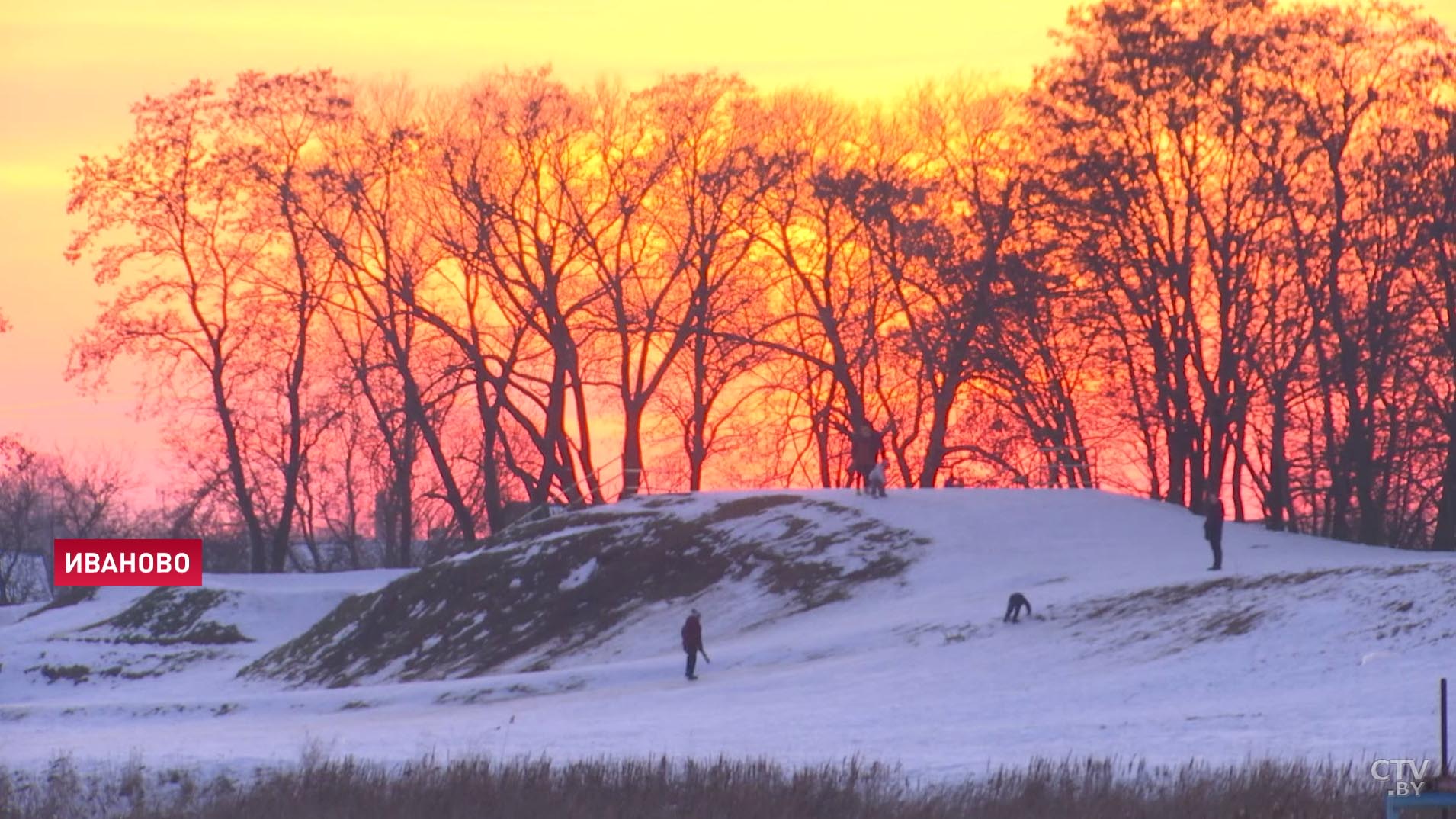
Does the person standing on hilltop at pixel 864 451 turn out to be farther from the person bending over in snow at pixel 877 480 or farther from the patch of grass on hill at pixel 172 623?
the patch of grass on hill at pixel 172 623

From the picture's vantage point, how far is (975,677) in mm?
35125

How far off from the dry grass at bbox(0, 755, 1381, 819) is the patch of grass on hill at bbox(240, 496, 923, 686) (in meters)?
20.0

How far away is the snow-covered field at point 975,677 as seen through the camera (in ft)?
91.8

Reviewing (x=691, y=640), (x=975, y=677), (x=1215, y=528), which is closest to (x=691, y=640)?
(x=691, y=640)

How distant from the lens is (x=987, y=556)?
1884 inches

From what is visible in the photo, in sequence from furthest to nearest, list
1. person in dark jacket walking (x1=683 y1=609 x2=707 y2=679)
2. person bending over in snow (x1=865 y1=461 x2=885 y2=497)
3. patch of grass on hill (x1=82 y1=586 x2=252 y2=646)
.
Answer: patch of grass on hill (x1=82 y1=586 x2=252 y2=646), person bending over in snow (x1=865 y1=461 x2=885 y2=497), person in dark jacket walking (x1=683 y1=609 x2=707 y2=679)

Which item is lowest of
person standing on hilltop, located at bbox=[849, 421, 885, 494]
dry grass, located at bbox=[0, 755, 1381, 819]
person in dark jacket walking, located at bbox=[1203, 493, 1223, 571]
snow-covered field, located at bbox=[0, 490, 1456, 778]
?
dry grass, located at bbox=[0, 755, 1381, 819]

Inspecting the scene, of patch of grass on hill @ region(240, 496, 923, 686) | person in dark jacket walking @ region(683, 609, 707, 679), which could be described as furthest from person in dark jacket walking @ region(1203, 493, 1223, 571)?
person in dark jacket walking @ region(683, 609, 707, 679)

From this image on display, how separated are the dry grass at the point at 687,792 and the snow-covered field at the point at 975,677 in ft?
4.06

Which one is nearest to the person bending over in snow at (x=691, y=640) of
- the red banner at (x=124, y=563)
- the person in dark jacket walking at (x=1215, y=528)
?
the person in dark jacket walking at (x=1215, y=528)

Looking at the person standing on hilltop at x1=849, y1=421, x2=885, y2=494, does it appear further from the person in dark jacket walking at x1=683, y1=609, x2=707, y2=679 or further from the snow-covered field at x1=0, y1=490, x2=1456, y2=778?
the person in dark jacket walking at x1=683, y1=609, x2=707, y2=679

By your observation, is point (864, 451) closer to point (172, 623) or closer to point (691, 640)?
point (691, 640)

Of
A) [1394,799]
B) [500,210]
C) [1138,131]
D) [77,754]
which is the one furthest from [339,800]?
[500,210]

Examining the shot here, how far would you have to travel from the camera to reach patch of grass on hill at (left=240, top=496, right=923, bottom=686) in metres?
48.8
